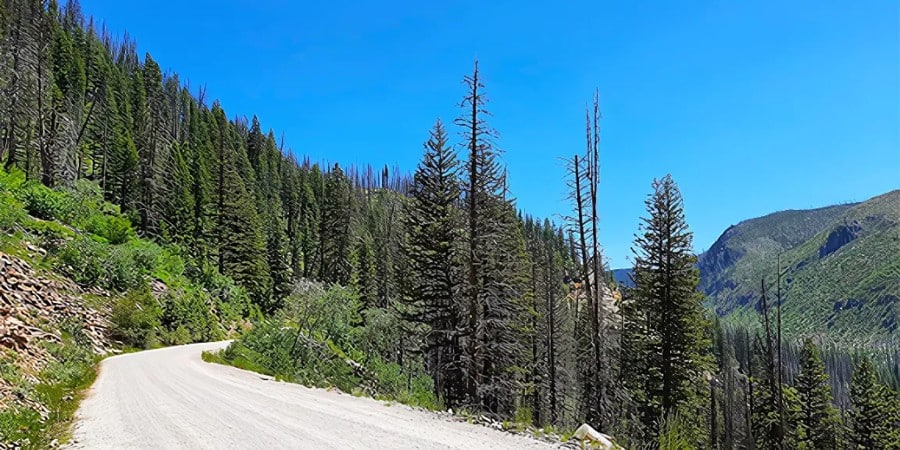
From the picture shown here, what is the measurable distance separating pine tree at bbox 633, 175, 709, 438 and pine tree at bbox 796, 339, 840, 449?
61.4 ft

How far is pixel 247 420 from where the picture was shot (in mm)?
7820

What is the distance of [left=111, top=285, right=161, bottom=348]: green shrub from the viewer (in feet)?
65.3

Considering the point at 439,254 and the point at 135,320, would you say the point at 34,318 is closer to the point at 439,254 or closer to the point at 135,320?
the point at 135,320

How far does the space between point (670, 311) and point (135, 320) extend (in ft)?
76.3

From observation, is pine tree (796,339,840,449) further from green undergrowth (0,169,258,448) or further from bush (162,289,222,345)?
green undergrowth (0,169,258,448)

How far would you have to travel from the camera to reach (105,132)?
56625mm

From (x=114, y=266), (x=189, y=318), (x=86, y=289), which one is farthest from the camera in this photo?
(x=189, y=318)

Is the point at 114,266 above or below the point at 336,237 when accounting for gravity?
below

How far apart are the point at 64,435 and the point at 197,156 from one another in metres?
62.8

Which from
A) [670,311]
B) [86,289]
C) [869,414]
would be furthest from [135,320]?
[869,414]

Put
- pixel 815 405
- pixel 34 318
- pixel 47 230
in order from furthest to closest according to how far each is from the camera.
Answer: pixel 815 405 < pixel 47 230 < pixel 34 318

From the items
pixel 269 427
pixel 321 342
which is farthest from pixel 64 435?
pixel 321 342

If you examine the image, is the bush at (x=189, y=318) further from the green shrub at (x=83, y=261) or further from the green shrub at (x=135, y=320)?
the green shrub at (x=83, y=261)

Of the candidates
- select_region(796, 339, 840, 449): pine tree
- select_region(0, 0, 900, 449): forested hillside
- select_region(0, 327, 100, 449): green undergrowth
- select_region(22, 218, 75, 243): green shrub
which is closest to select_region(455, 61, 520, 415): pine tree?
select_region(0, 0, 900, 449): forested hillside
